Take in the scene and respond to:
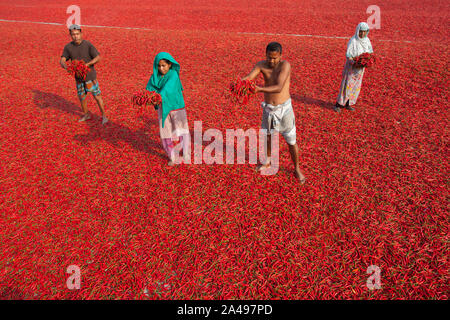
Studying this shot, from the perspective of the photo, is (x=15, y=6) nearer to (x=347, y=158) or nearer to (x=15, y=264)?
(x=15, y=264)

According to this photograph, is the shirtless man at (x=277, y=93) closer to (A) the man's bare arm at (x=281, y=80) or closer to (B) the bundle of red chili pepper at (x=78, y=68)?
(A) the man's bare arm at (x=281, y=80)

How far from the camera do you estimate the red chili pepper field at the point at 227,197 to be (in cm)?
391

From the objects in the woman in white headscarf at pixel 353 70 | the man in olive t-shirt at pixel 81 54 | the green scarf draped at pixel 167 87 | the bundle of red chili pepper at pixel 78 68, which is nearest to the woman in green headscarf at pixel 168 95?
the green scarf draped at pixel 167 87

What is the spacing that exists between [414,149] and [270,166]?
3783 mm

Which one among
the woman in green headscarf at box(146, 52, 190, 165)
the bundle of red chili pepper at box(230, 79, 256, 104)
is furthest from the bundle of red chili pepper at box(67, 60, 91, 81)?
the bundle of red chili pepper at box(230, 79, 256, 104)

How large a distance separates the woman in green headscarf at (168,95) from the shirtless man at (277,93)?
1.80 m

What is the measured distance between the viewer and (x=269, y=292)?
12.3 ft

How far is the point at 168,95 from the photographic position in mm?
5391

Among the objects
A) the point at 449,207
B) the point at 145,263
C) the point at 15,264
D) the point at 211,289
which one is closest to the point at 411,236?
the point at 449,207

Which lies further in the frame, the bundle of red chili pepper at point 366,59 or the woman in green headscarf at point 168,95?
the bundle of red chili pepper at point 366,59

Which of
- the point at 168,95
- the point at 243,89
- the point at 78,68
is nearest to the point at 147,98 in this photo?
the point at 168,95

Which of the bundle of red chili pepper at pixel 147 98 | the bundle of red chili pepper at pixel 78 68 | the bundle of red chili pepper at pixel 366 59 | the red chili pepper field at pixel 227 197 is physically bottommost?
the red chili pepper field at pixel 227 197

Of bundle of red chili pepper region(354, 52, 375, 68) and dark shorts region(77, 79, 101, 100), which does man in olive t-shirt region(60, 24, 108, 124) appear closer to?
dark shorts region(77, 79, 101, 100)

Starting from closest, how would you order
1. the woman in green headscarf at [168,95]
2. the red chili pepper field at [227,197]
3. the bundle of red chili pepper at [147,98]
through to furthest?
the red chili pepper field at [227,197] < the bundle of red chili pepper at [147,98] < the woman in green headscarf at [168,95]
